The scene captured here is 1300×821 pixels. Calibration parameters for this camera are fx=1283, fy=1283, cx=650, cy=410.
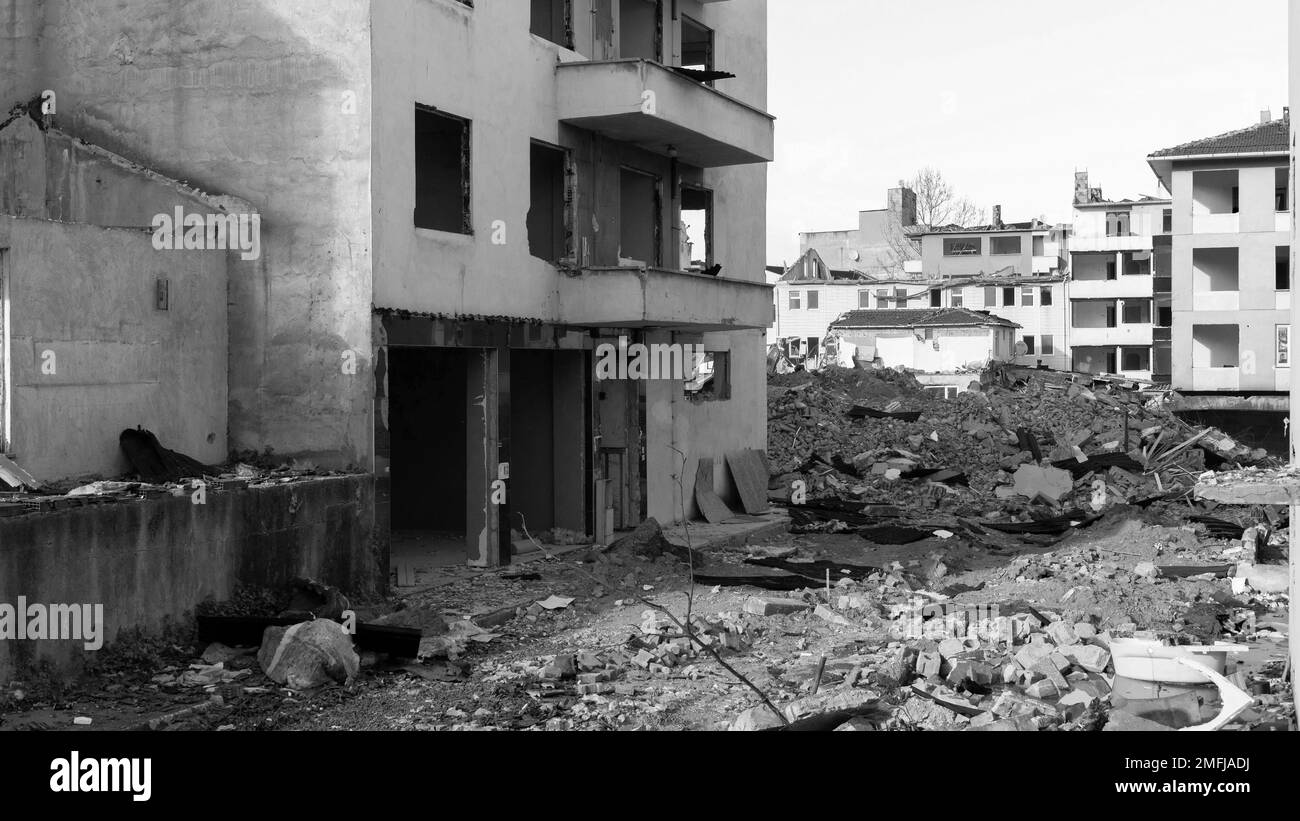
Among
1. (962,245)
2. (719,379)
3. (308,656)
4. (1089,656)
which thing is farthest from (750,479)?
(962,245)

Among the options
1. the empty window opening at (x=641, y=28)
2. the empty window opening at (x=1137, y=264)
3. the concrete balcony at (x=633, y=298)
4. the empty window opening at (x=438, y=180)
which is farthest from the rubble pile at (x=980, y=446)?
the empty window opening at (x=1137, y=264)

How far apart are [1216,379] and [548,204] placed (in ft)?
117

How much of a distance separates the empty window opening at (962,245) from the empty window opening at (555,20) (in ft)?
198

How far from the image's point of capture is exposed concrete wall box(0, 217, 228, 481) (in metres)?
13.1

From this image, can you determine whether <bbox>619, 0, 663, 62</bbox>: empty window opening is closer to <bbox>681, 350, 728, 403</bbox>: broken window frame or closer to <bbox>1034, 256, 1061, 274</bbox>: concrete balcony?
<bbox>681, 350, 728, 403</bbox>: broken window frame

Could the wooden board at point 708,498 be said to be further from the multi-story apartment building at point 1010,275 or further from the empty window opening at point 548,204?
the multi-story apartment building at point 1010,275

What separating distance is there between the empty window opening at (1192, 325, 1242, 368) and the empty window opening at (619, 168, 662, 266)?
3260cm

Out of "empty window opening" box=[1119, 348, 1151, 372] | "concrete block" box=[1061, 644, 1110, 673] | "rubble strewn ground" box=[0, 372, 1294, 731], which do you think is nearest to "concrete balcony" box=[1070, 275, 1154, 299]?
"empty window opening" box=[1119, 348, 1151, 372]

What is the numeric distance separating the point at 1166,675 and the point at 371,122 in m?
10.7

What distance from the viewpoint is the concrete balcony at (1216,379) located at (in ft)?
157

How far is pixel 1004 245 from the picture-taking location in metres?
77.4

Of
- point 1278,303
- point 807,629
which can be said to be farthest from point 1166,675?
point 1278,303

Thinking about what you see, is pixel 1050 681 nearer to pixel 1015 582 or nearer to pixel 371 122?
pixel 1015 582

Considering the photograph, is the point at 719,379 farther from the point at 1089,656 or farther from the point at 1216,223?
the point at 1216,223
